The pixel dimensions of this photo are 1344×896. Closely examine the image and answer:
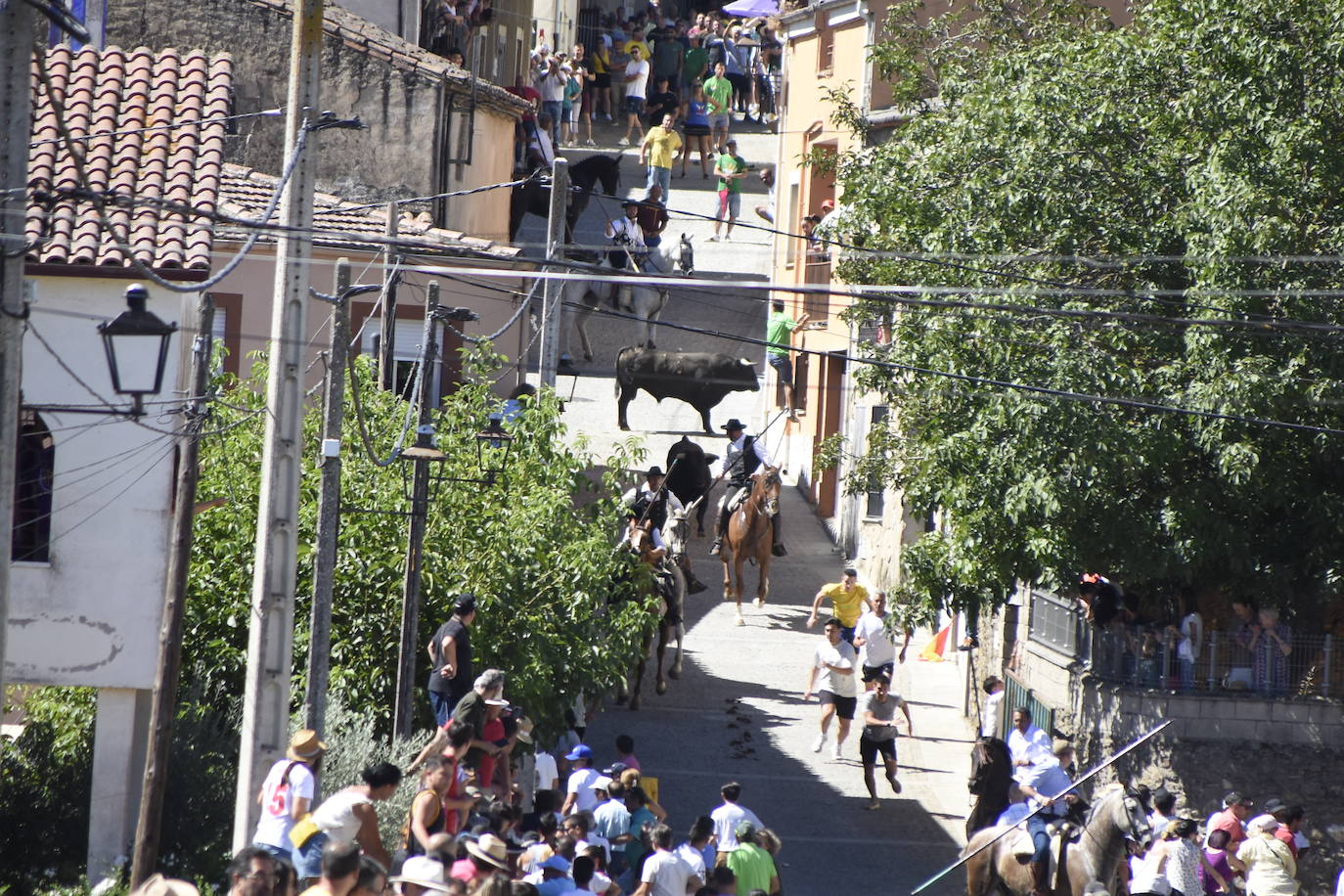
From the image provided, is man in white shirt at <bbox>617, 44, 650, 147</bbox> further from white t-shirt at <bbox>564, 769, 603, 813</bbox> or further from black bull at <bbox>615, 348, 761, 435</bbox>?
white t-shirt at <bbox>564, 769, 603, 813</bbox>

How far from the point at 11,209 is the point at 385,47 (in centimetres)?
1901

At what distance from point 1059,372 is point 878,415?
1028 cm

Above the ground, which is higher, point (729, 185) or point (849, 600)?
point (729, 185)

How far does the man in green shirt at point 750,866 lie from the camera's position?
1449 centimetres

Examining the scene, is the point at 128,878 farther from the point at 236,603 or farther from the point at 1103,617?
the point at 1103,617

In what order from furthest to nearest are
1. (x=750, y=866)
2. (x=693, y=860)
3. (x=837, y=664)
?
(x=837, y=664) < (x=750, y=866) < (x=693, y=860)

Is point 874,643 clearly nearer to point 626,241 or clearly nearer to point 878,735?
point 878,735

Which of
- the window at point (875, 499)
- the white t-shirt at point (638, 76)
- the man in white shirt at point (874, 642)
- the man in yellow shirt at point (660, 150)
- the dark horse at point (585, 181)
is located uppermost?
the white t-shirt at point (638, 76)

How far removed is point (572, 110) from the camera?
151 feet

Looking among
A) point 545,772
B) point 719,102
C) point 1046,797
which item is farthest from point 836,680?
point 719,102

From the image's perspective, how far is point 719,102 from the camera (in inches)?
1761

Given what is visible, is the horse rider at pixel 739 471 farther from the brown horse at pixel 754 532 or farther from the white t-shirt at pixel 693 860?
the white t-shirt at pixel 693 860

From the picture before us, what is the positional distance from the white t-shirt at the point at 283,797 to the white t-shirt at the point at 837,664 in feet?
32.1

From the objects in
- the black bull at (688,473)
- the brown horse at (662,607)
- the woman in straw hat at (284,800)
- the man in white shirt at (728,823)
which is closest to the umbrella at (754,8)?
the black bull at (688,473)
